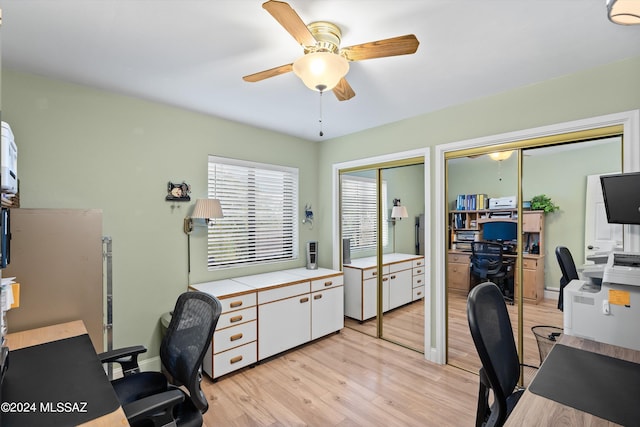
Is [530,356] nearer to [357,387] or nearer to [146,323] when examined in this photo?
[357,387]

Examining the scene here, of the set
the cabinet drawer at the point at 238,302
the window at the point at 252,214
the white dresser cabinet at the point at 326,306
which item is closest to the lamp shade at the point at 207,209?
the window at the point at 252,214

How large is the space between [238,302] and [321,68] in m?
2.05

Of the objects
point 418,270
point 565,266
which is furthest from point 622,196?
point 418,270

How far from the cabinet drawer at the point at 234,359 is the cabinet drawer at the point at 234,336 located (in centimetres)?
4

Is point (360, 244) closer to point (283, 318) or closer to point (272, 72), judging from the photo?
point (283, 318)

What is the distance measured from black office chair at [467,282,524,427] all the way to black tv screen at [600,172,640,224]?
41.4 inches

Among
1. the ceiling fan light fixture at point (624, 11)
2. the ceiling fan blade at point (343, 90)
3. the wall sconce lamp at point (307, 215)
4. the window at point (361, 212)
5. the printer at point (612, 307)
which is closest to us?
the ceiling fan light fixture at point (624, 11)

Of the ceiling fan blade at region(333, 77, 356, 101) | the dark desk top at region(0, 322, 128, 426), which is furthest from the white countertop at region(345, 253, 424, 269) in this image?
the dark desk top at region(0, 322, 128, 426)

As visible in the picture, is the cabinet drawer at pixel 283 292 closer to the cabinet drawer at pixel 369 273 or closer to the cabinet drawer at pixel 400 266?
the cabinet drawer at pixel 369 273

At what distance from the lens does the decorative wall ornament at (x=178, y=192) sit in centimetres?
295

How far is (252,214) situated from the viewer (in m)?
3.61

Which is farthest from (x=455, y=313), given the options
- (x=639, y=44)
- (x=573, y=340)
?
(x=639, y=44)

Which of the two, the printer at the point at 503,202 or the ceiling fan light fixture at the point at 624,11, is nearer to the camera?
the ceiling fan light fixture at the point at 624,11

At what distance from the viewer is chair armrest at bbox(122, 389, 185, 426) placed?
131cm
